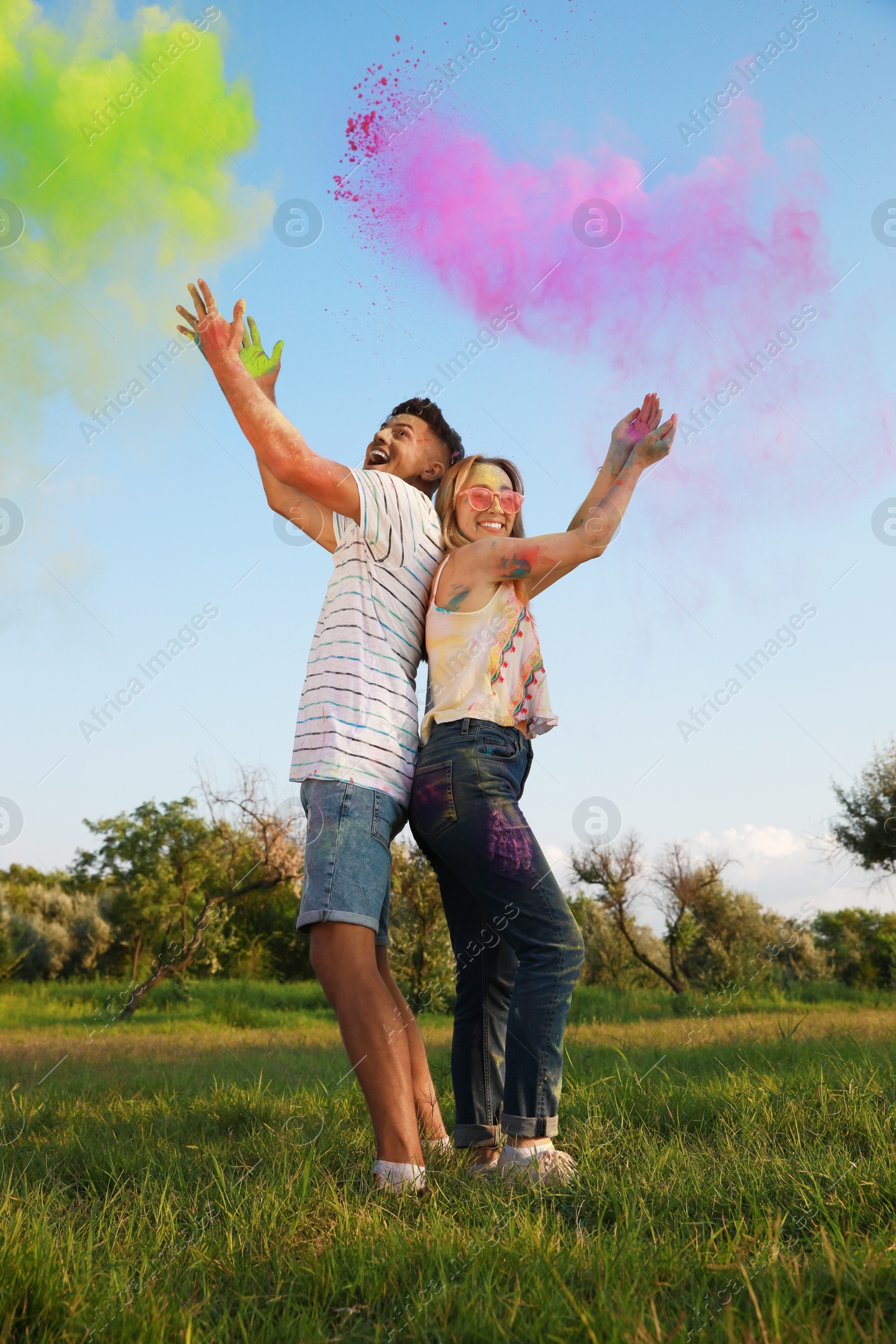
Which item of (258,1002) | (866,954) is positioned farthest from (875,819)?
(258,1002)

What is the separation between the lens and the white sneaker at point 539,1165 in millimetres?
2451

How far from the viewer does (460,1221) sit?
7.18ft

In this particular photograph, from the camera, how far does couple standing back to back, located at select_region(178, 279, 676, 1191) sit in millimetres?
2609

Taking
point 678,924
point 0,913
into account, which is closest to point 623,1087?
point 678,924

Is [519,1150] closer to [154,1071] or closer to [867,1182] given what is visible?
[867,1182]

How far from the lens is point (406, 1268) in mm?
1842

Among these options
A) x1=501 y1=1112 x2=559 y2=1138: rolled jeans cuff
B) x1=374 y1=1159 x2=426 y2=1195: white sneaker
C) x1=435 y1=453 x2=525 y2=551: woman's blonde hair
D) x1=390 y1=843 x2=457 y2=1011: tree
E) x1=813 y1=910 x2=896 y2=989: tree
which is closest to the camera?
x1=374 y1=1159 x2=426 y2=1195: white sneaker

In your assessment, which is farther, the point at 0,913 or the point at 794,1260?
the point at 0,913

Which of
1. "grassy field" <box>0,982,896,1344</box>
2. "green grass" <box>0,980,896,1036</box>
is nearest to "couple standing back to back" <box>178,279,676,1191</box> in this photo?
"grassy field" <box>0,982,896,1344</box>

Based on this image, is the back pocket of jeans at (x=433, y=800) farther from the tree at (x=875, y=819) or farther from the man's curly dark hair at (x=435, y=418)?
the tree at (x=875, y=819)

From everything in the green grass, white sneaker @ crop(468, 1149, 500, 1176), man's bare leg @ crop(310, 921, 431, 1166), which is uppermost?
man's bare leg @ crop(310, 921, 431, 1166)

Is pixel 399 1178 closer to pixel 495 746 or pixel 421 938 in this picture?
pixel 495 746

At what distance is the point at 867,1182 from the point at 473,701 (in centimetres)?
159

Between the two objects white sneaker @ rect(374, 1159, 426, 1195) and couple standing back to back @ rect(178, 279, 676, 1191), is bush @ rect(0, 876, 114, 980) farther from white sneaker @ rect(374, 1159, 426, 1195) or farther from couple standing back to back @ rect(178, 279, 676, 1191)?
→ white sneaker @ rect(374, 1159, 426, 1195)
